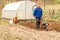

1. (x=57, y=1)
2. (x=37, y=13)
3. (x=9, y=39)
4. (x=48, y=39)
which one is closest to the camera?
(x=9, y=39)

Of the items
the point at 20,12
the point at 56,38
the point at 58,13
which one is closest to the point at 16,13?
the point at 20,12

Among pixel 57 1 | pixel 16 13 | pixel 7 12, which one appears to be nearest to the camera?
pixel 16 13

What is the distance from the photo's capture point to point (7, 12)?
27281 millimetres

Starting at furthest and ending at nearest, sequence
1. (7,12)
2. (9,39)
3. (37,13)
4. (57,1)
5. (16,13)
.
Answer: (57,1)
(7,12)
(16,13)
(37,13)
(9,39)

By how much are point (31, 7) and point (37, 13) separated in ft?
30.7

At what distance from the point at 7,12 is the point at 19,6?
2566 mm

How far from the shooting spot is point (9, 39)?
9.34m

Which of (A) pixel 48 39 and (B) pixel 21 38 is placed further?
(A) pixel 48 39

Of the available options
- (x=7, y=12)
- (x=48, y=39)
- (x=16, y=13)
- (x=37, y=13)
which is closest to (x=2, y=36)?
(x=48, y=39)

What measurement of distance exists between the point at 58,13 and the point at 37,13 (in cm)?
912

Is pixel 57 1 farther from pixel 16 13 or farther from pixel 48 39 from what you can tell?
pixel 48 39

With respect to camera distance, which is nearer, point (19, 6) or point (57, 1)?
point (19, 6)

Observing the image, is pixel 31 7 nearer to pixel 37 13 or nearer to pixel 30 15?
pixel 30 15

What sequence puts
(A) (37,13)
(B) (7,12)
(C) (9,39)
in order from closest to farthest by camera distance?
(C) (9,39), (A) (37,13), (B) (7,12)
